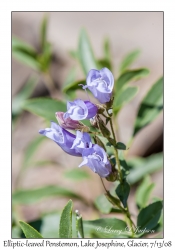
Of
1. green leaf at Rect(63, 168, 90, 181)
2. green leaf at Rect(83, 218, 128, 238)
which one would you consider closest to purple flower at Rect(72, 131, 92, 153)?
green leaf at Rect(83, 218, 128, 238)

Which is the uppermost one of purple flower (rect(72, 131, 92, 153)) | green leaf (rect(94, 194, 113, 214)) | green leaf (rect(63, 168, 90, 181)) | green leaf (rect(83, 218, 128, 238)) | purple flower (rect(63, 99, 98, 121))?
purple flower (rect(63, 99, 98, 121))

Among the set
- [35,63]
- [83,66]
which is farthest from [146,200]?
[35,63]

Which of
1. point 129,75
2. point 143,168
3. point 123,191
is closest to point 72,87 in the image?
point 129,75

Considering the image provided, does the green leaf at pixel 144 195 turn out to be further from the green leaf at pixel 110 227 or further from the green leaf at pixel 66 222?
the green leaf at pixel 66 222

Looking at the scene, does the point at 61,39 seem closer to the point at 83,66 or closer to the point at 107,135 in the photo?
the point at 83,66

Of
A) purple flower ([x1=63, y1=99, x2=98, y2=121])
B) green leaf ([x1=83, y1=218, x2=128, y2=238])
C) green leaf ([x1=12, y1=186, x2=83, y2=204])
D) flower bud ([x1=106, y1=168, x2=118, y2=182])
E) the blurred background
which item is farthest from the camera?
the blurred background

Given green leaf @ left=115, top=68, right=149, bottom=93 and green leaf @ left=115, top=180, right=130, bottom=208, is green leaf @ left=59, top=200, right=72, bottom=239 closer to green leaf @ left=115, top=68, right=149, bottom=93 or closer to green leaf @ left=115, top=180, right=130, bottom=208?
green leaf @ left=115, top=180, right=130, bottom=208

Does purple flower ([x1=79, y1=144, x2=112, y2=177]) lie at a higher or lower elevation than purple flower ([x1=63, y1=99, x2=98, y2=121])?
lower
